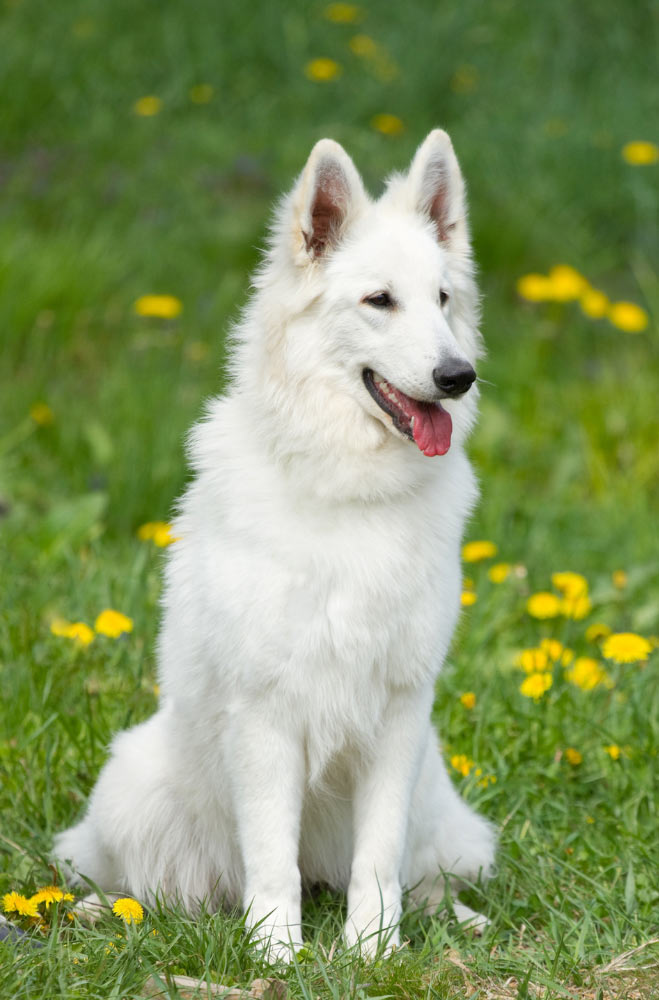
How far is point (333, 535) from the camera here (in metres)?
2.44

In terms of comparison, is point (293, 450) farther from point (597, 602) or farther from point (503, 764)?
point (597, 602)

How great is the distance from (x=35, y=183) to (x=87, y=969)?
4.99 metres

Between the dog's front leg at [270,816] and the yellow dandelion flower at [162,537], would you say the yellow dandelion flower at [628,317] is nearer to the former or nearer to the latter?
the yellow dandelion flower at [162,537]

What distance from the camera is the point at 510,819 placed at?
10.1ft

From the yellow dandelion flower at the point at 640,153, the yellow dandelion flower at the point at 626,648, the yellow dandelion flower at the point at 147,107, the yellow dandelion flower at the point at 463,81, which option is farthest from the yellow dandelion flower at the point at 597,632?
the yellow dandelion flower at the point at 463,81

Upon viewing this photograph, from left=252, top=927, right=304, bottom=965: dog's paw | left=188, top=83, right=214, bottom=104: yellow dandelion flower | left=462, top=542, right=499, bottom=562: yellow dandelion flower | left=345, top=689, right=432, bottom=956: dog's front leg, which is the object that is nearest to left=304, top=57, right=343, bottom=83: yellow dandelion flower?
left=188, top=83, right=214, bottom=104: yellow dandelion flower

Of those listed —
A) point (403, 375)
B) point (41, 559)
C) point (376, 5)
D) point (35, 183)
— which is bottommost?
point (41, 559)

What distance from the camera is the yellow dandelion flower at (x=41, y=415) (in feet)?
16.1

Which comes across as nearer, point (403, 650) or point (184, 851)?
point (403, 650)

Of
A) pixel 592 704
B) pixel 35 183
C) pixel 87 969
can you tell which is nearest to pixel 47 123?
pixel 35 183

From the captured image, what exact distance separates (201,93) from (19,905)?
19.8 feet

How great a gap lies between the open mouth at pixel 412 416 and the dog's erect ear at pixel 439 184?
444mm

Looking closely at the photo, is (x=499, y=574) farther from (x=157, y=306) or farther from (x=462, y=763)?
(x=157, y=306)

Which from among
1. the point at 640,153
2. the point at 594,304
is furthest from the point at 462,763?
the point at 640,153
